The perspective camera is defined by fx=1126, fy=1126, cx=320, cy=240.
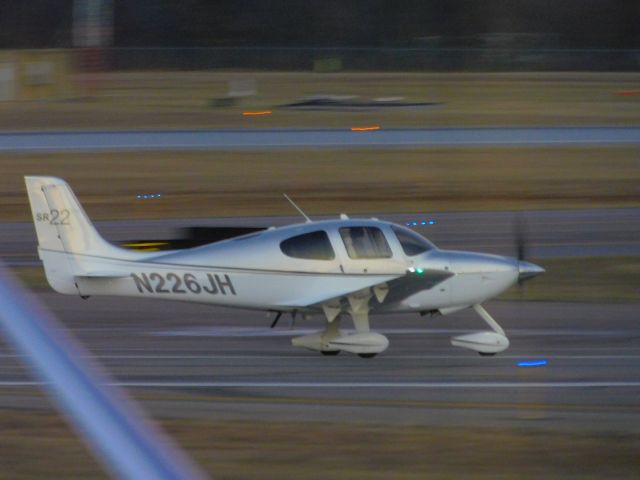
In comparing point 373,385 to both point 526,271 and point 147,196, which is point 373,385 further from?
point 147,196

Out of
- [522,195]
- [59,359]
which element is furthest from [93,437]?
[522,195]

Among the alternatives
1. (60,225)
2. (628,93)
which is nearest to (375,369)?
(60,225)

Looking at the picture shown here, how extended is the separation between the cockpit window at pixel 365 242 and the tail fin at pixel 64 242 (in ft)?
7.39

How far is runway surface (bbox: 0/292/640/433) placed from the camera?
9383 mm

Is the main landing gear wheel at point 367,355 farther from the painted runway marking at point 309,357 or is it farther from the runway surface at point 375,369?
the painted runway marking at point 309,357

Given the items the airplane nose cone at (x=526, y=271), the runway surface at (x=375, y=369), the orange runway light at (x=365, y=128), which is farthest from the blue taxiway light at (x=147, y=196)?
the airplane nose cone at (x=526, y=271)

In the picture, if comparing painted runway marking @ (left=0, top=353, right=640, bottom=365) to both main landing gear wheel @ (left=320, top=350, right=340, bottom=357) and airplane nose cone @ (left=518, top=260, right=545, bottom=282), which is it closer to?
main landing gear wheel @ (left=320, top=350, right=340, bottom=357)

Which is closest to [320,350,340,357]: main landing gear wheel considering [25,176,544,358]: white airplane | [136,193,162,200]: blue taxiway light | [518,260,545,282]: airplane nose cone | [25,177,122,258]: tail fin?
[25,176,544,358]: white airplane

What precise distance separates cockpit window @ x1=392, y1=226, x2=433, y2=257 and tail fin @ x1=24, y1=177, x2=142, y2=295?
9.26 ft

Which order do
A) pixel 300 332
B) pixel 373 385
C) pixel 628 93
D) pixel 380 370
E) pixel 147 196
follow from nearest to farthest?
1. pixel 373 385
2. pixel 380 370
3. pixel 300 332
4. pixel 147 196
5. pixel 628 93

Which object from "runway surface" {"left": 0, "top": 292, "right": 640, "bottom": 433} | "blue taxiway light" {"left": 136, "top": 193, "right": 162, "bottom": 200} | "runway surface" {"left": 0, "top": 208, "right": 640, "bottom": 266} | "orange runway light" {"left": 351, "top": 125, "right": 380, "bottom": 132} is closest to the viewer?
"runway surface" {"left": 0, "top": 292, "right": 640, "bottom": 433}

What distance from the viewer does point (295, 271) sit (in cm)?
1209

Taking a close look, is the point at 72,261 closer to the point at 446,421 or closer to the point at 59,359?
the point at 446,421

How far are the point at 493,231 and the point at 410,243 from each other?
11.1 metres
